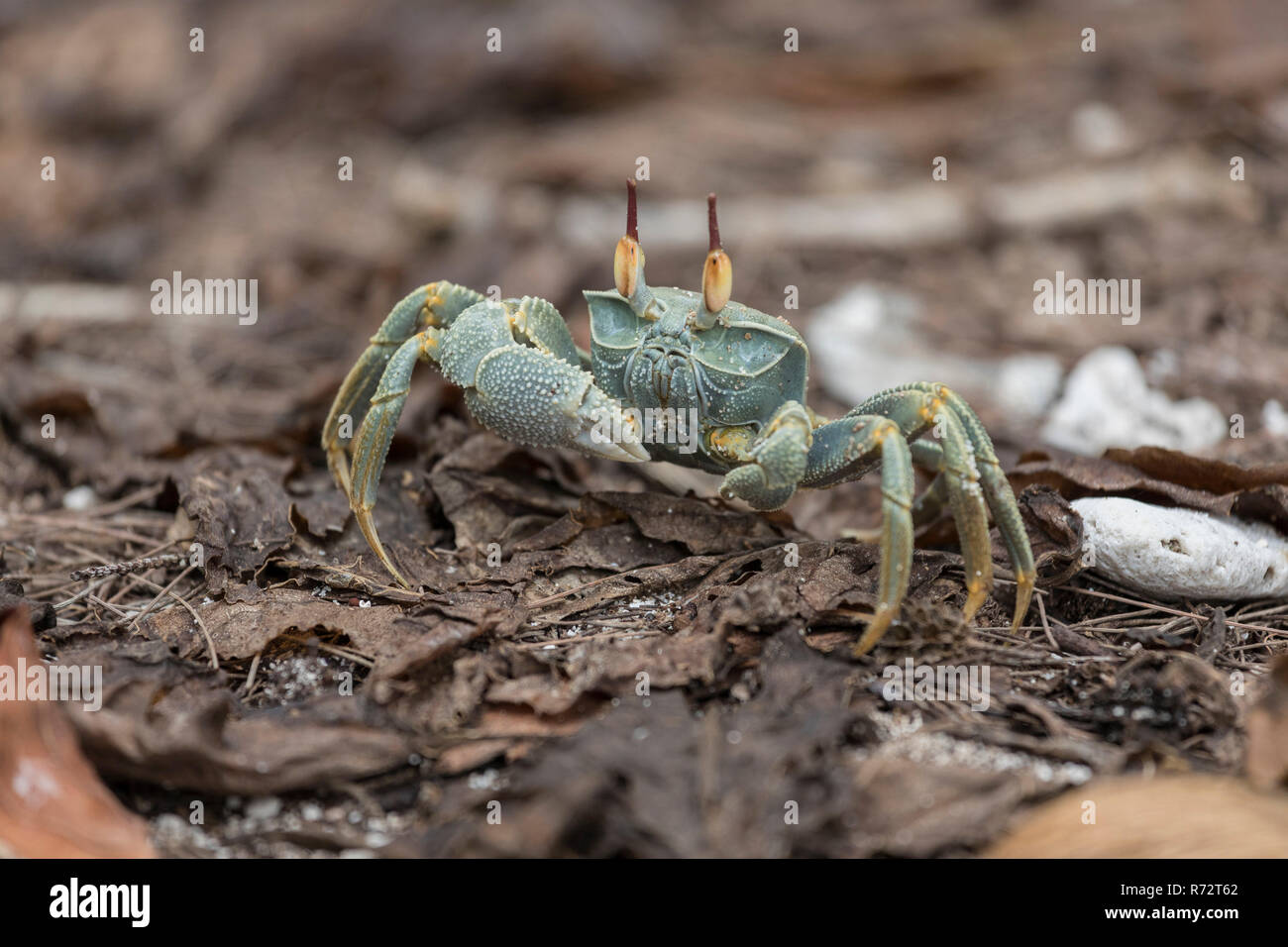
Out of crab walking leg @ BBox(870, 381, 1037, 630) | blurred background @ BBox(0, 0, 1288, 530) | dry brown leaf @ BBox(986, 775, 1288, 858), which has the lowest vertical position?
dry brown leaf @ BBox(986, 775, 1288, 858)

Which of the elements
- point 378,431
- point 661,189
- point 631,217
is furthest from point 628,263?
point 661,189

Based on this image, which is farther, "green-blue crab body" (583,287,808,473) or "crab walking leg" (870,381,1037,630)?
"green-blue crab body" (583,287,808,473)

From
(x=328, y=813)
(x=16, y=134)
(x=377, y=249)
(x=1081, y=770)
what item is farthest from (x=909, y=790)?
(x=16, y=134)

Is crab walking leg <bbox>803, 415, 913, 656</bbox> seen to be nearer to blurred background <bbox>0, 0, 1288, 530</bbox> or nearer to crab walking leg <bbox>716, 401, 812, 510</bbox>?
crab walking leg <bbox>716, 401, 812, 510</bbox>

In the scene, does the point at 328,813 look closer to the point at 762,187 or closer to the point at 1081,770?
the point at 1081,770

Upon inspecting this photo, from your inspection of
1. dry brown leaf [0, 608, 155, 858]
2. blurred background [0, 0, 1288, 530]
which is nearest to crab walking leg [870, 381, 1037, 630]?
blurred background [0, 0, 1288, 530]

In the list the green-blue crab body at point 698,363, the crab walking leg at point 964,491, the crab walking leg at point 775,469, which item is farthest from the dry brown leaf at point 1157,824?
the green-blue crab body at point 698,363
